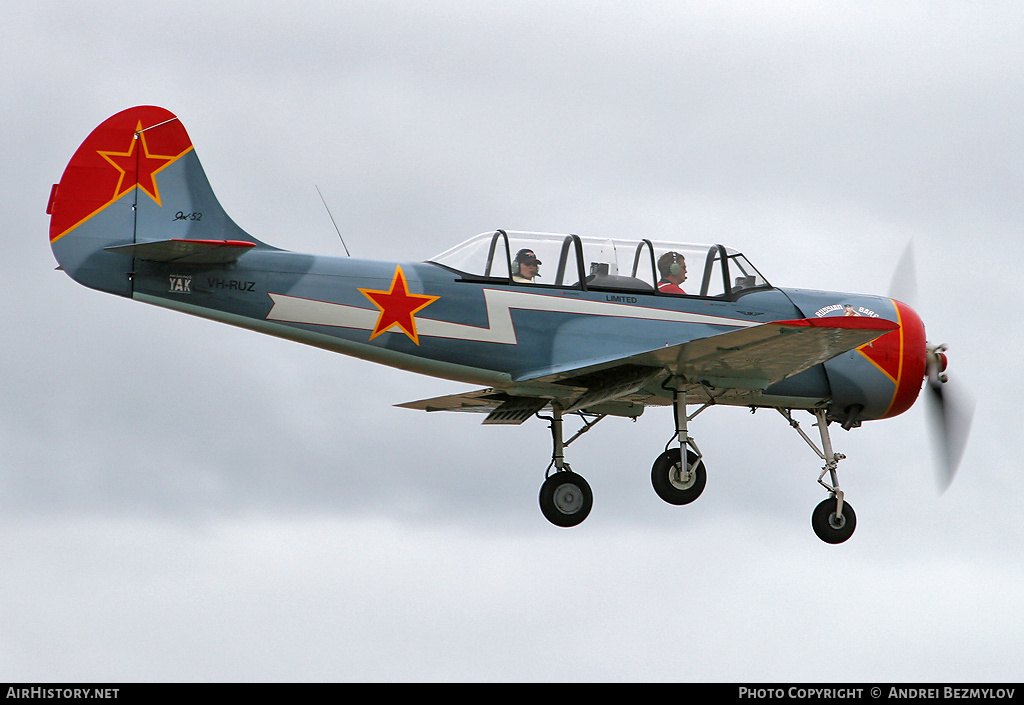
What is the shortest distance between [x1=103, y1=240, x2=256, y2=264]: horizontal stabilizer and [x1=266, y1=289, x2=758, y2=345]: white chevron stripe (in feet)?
2.11

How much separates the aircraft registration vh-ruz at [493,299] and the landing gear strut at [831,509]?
3.39 ft

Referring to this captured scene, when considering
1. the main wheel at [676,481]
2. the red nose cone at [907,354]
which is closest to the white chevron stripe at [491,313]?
the main wheel at [676,481]

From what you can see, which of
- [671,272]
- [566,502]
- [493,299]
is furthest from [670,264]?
[566,502]

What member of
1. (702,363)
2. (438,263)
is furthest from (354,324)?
(702,363)

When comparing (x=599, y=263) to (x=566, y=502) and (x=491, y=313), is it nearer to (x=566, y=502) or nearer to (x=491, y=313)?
(x=491, y=313)

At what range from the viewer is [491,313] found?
49.8 feet

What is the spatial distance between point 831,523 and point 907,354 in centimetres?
228

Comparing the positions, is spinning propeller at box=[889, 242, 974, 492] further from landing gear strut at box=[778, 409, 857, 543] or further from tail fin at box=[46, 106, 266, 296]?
tail fin at box=[46, 106, 266, 296]

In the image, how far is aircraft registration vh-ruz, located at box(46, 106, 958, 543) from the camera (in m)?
14.6

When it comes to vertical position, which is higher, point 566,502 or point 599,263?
point 599,263

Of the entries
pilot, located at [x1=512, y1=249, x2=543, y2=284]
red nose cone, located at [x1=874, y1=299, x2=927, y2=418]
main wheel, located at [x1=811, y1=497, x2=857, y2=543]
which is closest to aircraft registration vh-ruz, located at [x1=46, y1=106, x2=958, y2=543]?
pilot, located at [x1=512, y1=249, x2=543, y2=284]

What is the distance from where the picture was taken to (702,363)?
50.3ft
